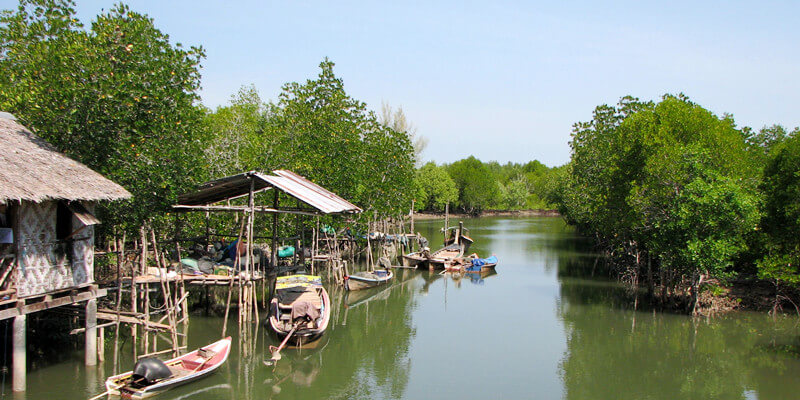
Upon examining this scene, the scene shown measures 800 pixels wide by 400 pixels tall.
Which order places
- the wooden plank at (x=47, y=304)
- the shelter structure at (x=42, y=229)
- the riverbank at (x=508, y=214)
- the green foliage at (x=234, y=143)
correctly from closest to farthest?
the wooden plank at (x=47, y=304), the shelter structure at (x=42, y=229), the green foliage at (x=234, y=143), the riverbank at (x=508, y=214)

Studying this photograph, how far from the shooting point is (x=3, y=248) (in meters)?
10.2

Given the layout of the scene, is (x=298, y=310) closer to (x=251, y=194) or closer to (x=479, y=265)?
(x=251, y=194)

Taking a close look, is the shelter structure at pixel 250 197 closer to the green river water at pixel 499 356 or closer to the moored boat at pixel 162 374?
the green river water at pixel 499 356

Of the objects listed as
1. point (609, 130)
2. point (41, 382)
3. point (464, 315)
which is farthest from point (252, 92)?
point (41, 382)

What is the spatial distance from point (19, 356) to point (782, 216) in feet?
68.6

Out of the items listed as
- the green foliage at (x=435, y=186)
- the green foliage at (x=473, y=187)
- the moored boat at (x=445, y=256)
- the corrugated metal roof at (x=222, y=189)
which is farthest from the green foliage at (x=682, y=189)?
the green foliage at (x=473, y=187)

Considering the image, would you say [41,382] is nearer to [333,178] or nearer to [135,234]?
[135,234]

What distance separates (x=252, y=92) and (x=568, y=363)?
38.9 meters

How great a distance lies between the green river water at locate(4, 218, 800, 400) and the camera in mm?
12422

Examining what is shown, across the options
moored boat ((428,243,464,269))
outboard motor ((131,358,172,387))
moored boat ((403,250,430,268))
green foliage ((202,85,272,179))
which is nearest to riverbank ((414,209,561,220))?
green foliage ((202,85,272,179))

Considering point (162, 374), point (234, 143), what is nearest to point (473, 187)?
point (234, 143)

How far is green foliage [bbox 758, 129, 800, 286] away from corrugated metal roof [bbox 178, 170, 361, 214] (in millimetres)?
13135

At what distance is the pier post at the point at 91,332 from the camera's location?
468 inches

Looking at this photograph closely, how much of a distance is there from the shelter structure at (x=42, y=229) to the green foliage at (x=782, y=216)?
18.2 meters
